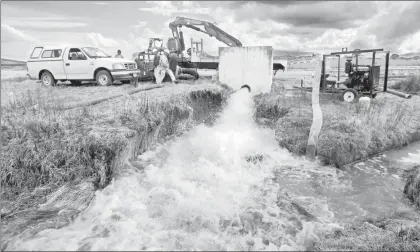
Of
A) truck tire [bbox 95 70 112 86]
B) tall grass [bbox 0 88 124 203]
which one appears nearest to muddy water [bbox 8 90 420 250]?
tall grass [bbox 0 88 124 203]

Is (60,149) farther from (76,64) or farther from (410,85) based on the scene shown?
(410,85)

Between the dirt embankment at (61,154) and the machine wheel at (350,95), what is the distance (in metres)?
7.41

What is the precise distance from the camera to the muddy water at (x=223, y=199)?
160 inches

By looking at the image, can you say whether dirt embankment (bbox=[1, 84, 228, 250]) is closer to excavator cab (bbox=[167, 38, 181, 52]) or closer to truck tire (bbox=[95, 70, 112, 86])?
truck tire (bbox=[95, 70, 112, 86])

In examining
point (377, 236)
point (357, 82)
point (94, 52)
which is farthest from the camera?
point (94, 52)

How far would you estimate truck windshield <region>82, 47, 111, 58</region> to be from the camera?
A: 1237 cm

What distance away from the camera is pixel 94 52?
12.7 m

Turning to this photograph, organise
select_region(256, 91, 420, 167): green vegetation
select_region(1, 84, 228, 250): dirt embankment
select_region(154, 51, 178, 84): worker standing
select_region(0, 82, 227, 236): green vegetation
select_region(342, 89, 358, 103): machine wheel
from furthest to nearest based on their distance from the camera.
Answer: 1. select_region(154, 51, 178, 84): worker standing
2. select_region(342, 89, 358, 103): machine wheel
3. select_region(256, 91, 420, 167): green vegetation
4. select_region(0, 82, 227, 236): green vegetation
5. select_region(1, 84, 228, 250): dirt embankment

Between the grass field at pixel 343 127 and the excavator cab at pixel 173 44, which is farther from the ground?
the excavator cab at pixel 173 44

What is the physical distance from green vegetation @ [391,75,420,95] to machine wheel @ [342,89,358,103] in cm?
533

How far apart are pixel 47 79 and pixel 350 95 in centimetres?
1178

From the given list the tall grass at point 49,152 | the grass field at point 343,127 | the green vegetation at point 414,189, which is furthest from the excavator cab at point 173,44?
the green vegetation at point 414,189

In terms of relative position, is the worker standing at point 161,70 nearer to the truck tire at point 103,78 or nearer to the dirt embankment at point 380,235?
the truck tire at point 103,78

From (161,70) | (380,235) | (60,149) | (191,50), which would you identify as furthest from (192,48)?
(380,235)
